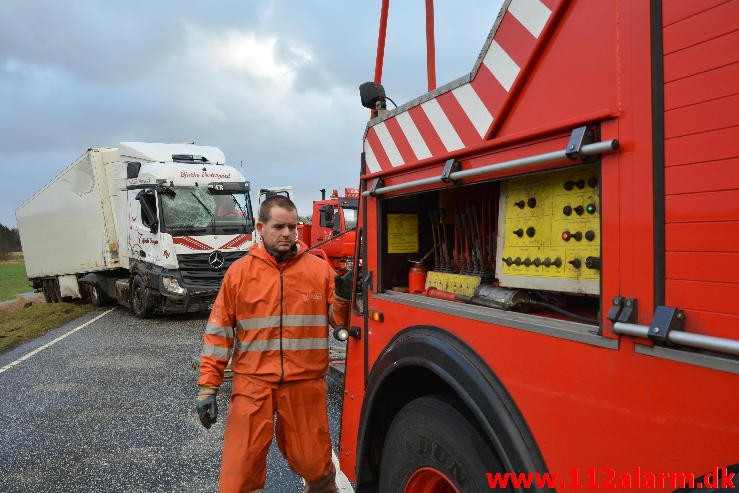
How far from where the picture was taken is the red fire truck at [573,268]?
1194 millimetres

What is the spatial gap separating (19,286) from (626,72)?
3673cm

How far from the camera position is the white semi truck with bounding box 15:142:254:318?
1139 centimetres

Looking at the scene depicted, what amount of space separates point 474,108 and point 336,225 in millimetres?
13001

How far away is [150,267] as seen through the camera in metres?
11.7

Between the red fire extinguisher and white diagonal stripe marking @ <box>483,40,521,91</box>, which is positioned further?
the red fire extinguisher

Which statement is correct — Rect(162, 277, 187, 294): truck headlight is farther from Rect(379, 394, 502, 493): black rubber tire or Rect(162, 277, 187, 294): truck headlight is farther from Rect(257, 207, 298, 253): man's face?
Rect(379, 394, 502, 493): black rubber tire

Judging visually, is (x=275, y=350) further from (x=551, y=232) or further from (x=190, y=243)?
(x=190, y=243)

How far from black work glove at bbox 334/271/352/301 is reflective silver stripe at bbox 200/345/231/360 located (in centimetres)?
68

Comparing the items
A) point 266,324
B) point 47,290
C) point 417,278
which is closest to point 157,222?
point 266,324

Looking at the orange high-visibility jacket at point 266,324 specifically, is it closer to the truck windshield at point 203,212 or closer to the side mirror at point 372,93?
the side mirror at point 372,93

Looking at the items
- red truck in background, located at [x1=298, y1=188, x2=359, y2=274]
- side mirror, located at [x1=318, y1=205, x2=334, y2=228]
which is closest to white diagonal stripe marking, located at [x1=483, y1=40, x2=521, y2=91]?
red truck in background, located at [x1=298, y1=188, x2=359, y2=274]

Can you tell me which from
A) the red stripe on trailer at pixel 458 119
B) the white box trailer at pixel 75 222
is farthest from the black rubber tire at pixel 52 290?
the red stripe on trailer at pixel 458 119

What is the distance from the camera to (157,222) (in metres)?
11.4

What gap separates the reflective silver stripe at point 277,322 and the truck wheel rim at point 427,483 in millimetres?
1074
